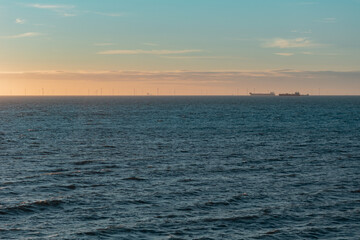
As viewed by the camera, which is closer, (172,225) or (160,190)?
(172,225)

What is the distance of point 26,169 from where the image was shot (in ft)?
128

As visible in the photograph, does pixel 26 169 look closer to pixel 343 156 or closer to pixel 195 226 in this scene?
pixel 195 226

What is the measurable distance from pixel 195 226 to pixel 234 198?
6.05m

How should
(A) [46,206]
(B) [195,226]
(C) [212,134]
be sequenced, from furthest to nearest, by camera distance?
(C) [212,134]
(A) [46,206]
(B) [195,226]

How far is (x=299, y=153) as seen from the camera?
4966cm

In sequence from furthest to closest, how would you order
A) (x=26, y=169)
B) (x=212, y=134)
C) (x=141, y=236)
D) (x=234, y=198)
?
(x=212, y=134) → (x=26, y=169) → (x=234, y=198) → (x=141, y=236)

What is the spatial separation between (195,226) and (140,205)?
495 centimetres

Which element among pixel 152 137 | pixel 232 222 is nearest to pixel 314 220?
pixel 232 222

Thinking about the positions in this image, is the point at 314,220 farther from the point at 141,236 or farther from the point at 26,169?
the point at 26,169

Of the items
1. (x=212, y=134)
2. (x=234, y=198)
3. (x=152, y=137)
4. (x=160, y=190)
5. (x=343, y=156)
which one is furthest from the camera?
(x=212, y=134)

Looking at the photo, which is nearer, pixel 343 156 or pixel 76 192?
pixel 76 192

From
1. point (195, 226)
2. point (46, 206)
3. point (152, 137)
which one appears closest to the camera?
point (195, 226)

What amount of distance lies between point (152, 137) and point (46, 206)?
1611 inches

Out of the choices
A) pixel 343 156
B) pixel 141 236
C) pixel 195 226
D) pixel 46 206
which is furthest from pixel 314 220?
pixel 343 156
